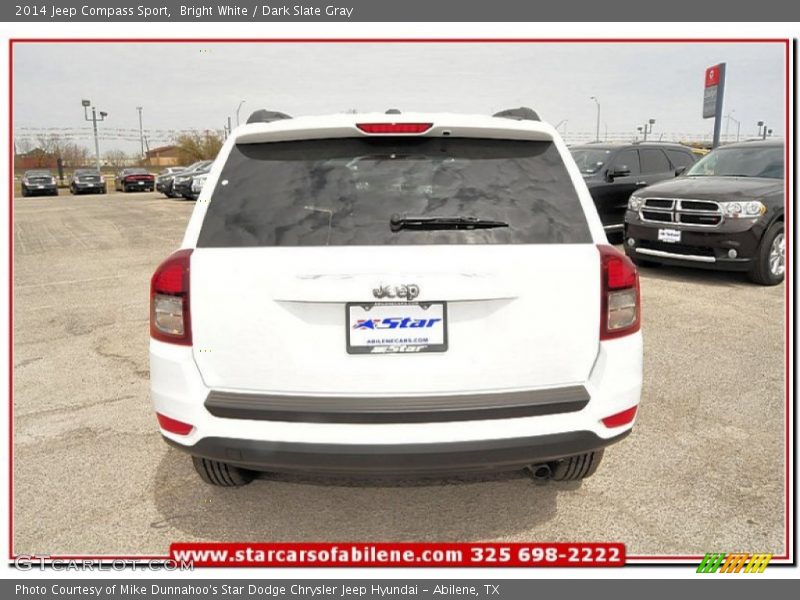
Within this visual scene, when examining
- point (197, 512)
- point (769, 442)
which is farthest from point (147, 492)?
point (769, 442)

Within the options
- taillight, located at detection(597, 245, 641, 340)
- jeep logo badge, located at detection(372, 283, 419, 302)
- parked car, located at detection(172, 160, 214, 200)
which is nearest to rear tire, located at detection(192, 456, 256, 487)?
jeep logo badge, located at detection(372, 283, 419, 302)

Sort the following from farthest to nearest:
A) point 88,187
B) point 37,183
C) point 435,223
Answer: point 88,187, point 37,183, point 435,223

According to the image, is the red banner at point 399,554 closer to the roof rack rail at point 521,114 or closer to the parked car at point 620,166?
the roof rack rail at point 521,114

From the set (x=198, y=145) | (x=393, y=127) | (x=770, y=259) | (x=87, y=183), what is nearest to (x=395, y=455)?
(x=393, y=127)

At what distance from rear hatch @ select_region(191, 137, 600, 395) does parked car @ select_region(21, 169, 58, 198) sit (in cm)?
4077

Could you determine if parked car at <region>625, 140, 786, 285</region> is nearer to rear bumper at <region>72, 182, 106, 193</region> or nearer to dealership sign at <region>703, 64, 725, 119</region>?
dealership sign at <region>703, 64, 725, 119</region>

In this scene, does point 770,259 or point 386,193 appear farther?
point 770,259

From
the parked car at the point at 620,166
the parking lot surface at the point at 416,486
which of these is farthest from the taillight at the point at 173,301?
the parked car at the point at 620,166

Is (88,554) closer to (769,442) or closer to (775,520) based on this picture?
(775,520)

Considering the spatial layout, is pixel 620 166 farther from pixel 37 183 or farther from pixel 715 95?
pixel 37 183

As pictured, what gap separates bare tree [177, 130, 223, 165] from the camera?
249 ft

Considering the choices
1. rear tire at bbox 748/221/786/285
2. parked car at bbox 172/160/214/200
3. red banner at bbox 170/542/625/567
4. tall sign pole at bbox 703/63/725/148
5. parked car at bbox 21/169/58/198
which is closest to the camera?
red banner at bbox 170/542/625/567

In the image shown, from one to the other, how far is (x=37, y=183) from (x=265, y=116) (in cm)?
4038

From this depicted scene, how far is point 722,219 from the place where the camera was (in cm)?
801
